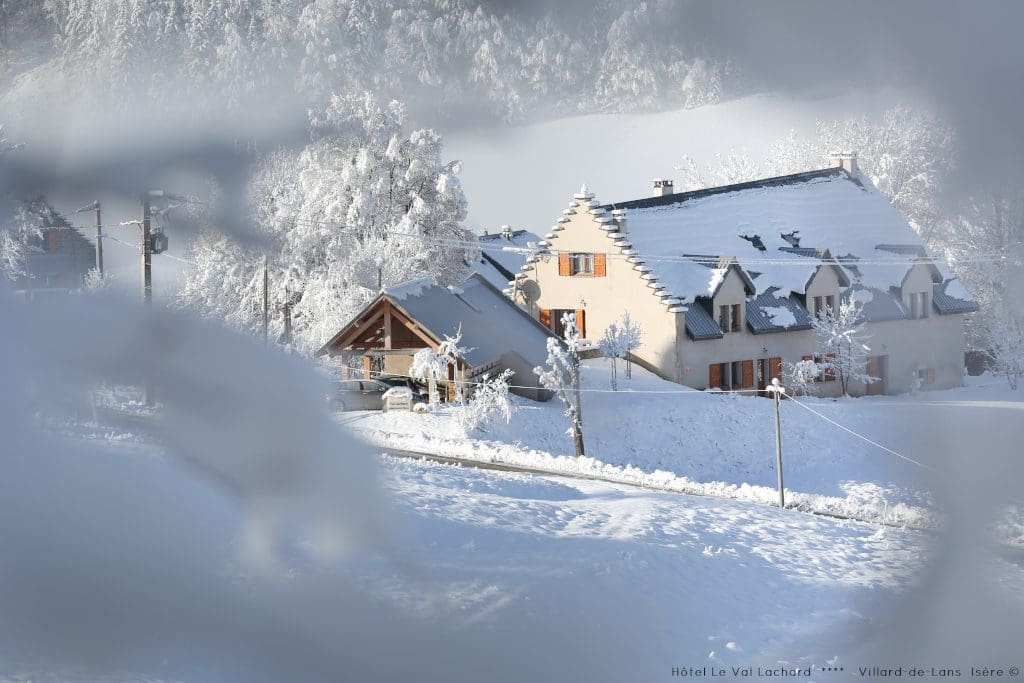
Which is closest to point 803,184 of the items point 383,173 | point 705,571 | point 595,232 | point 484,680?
point 595,232

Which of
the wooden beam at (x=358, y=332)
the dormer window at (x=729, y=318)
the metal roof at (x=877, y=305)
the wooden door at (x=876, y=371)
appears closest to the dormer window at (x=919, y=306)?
the wooden door at (x=876, y=371)

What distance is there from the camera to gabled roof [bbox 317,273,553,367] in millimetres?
11938

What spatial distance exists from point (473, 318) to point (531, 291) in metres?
3.35

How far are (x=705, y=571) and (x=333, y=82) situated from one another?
3094 millimetres

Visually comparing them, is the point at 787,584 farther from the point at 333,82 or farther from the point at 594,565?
the point at 333,82

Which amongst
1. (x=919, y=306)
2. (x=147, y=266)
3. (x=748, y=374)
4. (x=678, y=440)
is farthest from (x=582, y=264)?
(x=147, y=266)

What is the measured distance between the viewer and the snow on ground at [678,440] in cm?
921

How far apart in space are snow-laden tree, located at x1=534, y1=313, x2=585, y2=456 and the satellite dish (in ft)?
10.4

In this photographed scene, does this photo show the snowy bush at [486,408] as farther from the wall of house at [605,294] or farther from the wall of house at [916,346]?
the wall of house at [916,346]

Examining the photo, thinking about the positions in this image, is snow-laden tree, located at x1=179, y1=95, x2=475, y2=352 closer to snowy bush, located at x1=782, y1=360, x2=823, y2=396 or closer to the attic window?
the attic window

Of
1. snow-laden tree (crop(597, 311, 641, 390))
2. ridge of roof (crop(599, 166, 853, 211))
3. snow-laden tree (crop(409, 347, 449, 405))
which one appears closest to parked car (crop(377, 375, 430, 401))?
snow-laden tree (crop(409, 347, 449, 405))

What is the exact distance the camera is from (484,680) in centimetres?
212

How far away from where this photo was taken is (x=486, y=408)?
1103 cm

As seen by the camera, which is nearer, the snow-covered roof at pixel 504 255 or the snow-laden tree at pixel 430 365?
the snow-laden tree at pixel 430 365
